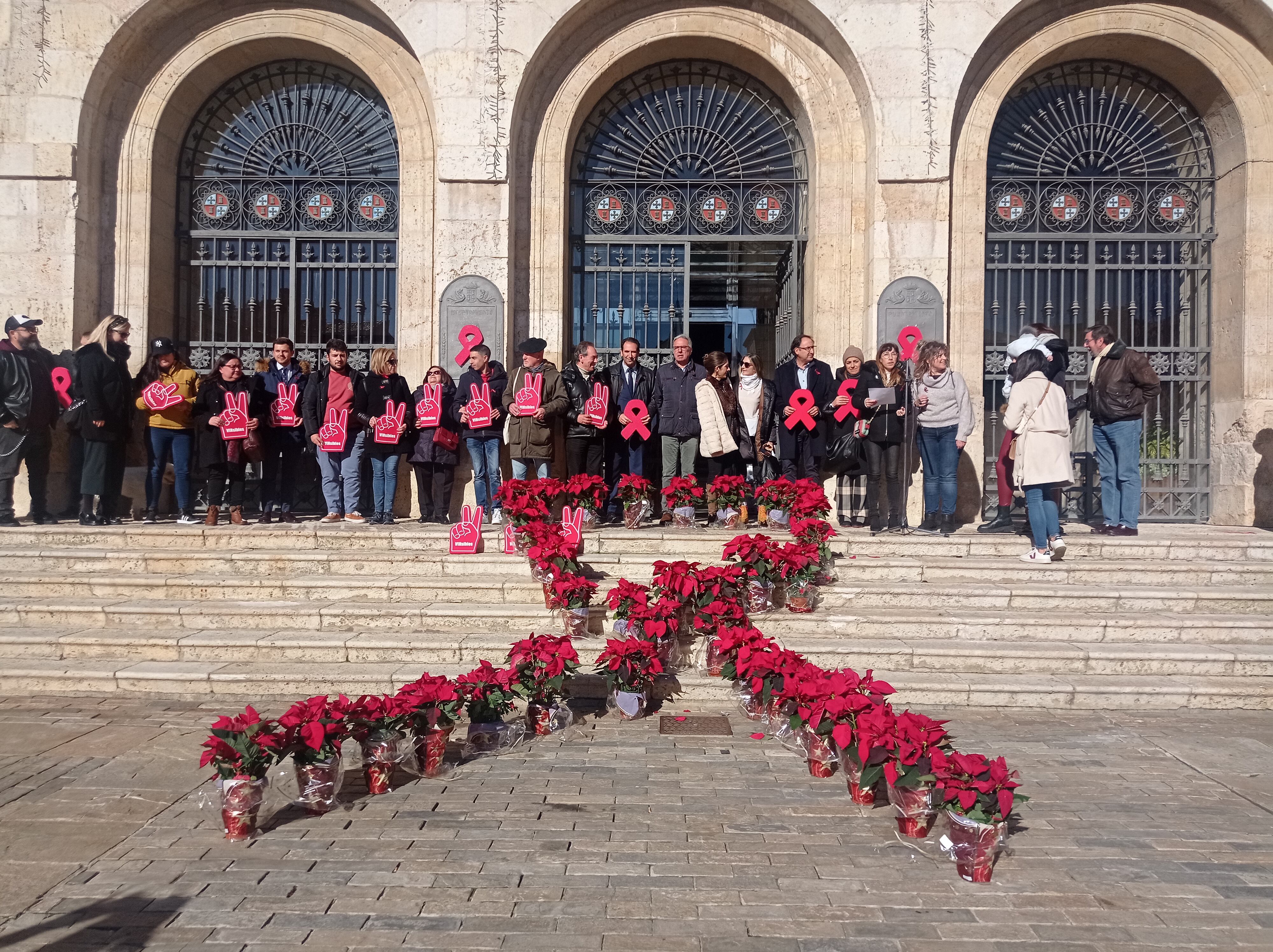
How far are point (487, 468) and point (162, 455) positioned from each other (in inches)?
136

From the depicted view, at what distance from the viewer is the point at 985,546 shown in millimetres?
8727

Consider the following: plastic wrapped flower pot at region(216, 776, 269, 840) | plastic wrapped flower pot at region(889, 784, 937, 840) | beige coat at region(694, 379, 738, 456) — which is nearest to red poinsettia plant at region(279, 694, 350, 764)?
plastic wrapped flower pot at region(216, 776, 269, 840)

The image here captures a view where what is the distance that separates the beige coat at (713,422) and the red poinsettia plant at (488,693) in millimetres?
4906

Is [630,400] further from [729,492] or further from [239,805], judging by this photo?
[239,805]

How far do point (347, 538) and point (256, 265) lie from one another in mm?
5159

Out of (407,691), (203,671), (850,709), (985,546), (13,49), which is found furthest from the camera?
(13,49)

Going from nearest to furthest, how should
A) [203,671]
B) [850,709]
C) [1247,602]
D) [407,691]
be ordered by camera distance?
1. [850,709]
2. [407,691]
3. [203,671]
4. [1247,602]

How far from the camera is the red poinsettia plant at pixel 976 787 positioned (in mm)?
3785

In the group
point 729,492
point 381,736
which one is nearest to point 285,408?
point 729,492

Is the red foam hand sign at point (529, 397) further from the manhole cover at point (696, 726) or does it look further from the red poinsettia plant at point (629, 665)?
the manhole cover at point (696, 726)

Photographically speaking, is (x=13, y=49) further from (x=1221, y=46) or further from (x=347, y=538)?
(x=1221, y=46)

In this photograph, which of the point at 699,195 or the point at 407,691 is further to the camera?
the point at 699,195

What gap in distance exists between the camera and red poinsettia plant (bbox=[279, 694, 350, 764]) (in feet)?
14.3

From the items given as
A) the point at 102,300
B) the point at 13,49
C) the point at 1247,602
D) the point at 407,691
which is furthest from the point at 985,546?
the point at 13,49
